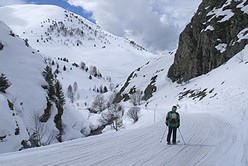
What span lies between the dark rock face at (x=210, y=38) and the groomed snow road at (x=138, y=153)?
46.7 m

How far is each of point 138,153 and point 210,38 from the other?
59.8 m

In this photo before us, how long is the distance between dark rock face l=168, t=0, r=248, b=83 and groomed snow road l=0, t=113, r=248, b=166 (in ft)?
153

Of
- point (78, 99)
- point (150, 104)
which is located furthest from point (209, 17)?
point (78, 99)

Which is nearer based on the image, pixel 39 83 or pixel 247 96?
pixel 247 96

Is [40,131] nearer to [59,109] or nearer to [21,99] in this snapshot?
[21,99]

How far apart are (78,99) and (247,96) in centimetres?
14216

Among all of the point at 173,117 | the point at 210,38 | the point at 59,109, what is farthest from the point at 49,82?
the point at 210,38

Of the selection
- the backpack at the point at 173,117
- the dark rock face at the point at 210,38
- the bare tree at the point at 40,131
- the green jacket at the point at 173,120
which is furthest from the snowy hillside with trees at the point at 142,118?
the backpack at the point at 173,117

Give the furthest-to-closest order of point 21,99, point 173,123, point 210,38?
point 210,38 → point 21,99 → point 173,123

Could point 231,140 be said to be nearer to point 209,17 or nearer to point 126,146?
point 126,146

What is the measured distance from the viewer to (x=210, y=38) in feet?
212

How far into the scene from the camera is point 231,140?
12.4 metres

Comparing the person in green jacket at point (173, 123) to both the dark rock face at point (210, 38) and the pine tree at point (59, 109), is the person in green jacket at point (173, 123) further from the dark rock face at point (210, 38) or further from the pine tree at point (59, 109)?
the dark rock face at point (210, 38)

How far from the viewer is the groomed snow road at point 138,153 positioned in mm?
8844
